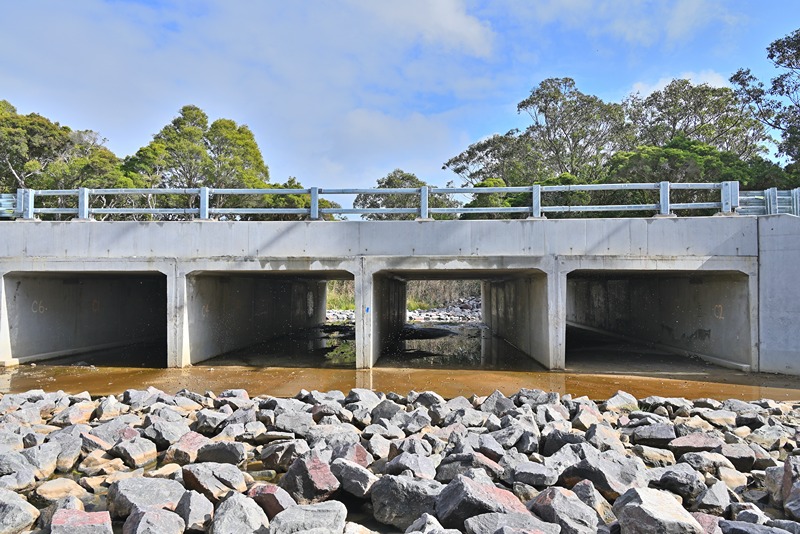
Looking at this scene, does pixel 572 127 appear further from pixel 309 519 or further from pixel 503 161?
pixel 309 519

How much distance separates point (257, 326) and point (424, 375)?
721cm

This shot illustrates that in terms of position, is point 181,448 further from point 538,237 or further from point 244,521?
point 538,237

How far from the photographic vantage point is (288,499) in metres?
4.07

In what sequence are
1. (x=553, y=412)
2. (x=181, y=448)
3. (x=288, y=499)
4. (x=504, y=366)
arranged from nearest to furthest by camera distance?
(x=288, y=499)
(x=181, y=448)
(x=553, y=412)
(x=504, y=366)

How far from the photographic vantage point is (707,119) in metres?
25.6

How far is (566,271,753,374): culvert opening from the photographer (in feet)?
34.7

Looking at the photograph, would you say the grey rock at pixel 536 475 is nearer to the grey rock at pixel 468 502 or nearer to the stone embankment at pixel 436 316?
the grey rock at pixel 468 502

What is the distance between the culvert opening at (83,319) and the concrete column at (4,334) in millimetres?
59

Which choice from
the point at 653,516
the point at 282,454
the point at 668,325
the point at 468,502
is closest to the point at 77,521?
the point at 282,454

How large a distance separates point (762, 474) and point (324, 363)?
877 cm

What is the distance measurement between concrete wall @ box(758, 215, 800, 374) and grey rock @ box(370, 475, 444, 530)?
8559mm

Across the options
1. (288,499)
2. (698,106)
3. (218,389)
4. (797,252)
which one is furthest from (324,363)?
(698,106)

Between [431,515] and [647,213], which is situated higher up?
[647,213]

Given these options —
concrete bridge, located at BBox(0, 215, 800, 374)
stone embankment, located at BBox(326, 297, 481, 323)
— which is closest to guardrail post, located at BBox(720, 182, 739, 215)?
concrete bridge, located at BBox(0, 215, 800, 374)
